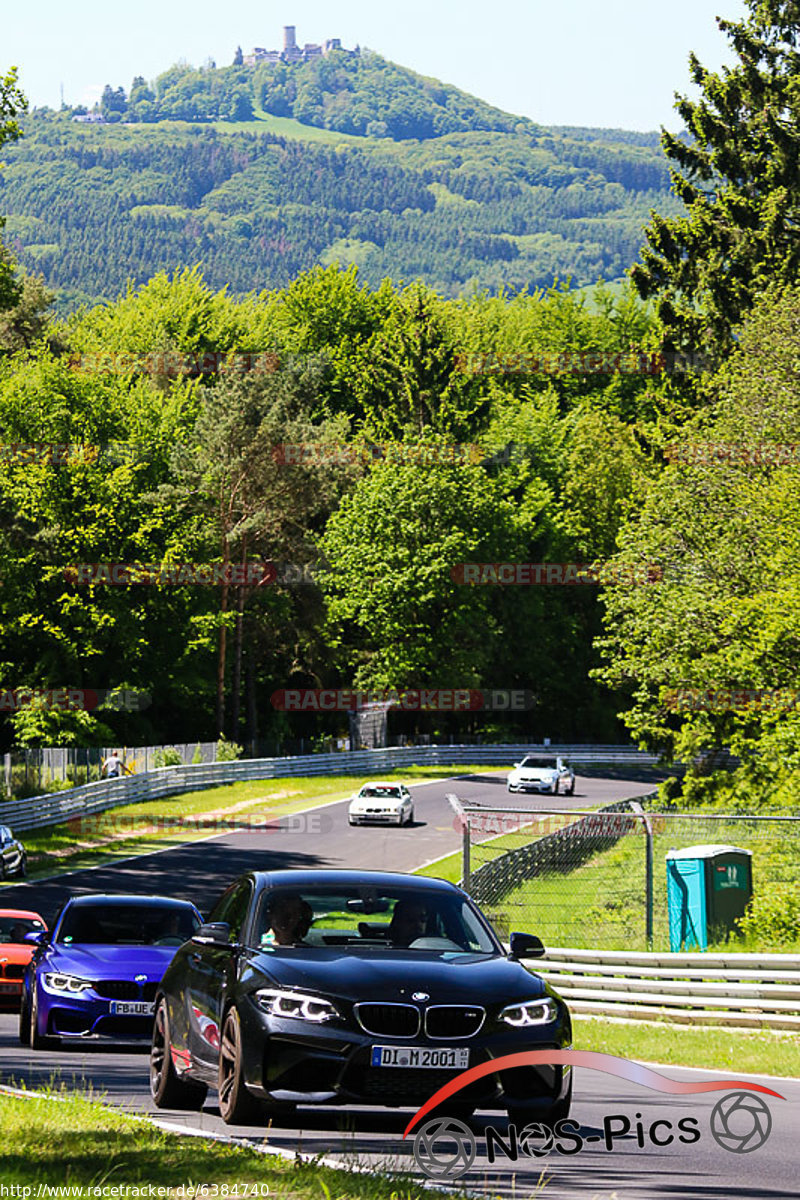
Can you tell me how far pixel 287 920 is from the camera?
29.5ft

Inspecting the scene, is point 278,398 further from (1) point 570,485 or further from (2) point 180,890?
(2) point 180,890

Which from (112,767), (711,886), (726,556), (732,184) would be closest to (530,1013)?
(711,886)

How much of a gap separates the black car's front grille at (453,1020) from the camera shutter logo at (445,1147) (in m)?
0.48

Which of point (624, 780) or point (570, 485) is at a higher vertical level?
point (570, 485)

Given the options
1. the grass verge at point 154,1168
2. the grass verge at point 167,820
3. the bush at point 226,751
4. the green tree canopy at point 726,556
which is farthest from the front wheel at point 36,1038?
the bush at point 226,751

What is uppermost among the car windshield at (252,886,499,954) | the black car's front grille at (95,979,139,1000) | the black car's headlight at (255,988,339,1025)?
the car windshield at (252,886,499,954)

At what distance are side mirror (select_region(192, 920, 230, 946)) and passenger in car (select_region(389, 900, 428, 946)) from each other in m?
0.95

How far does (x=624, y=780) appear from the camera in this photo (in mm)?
70875

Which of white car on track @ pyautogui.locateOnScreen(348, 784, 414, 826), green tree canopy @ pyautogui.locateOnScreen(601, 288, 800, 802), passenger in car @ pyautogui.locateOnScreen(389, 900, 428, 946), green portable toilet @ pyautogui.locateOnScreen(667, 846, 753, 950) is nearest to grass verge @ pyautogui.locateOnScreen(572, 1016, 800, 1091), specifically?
green portable toilet @ pyautogui.locateOnScreen(667, 846, 753, 950)

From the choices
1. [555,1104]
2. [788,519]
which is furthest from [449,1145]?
[788,519]

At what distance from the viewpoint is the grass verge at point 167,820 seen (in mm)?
42656

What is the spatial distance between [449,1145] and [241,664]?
2808 inches

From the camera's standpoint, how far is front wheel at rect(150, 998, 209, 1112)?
31.5ft

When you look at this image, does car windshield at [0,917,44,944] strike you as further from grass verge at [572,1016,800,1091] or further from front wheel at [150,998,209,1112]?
front wheel at [150,998,209,1112]
